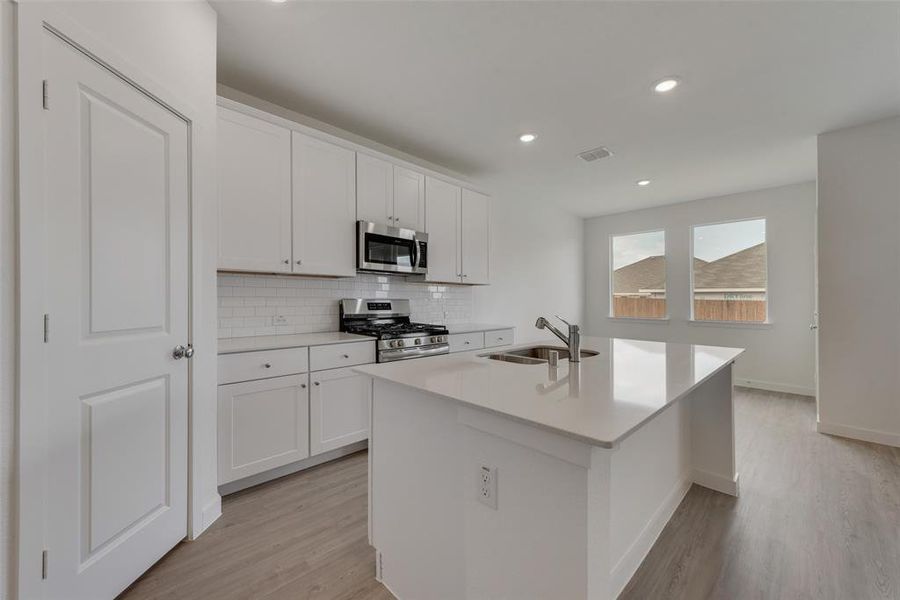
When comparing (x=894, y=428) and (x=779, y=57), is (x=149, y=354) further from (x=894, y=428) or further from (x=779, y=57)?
(x=894, y=428)

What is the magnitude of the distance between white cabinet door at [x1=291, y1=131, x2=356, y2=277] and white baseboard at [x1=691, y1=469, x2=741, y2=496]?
2.68 meters

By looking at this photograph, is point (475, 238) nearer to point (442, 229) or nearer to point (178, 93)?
point (442, 229)

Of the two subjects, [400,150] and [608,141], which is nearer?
[608,141]

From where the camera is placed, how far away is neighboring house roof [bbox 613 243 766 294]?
15.9ft

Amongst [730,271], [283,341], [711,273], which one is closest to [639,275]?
[711,273]

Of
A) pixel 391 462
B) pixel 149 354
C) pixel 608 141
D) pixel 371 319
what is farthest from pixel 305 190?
pixel 608 141

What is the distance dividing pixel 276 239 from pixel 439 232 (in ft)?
5.05

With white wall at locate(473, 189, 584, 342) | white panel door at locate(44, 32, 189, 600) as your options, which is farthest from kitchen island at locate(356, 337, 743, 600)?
white wall at locate(473, 189, 584, 342)

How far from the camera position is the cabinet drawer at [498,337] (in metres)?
3.75

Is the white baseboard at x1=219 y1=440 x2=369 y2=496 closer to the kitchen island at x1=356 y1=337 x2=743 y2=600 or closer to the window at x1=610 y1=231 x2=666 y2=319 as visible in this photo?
the kitchen island at x1=356 y1=337 x2=743 y2=600

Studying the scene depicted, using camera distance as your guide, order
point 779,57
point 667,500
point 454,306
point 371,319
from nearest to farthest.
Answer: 1. point 667,500
2. point 779,57
3. point 371,319
4. point 454,306

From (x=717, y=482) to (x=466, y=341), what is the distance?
6.69 ft

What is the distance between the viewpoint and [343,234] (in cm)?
284

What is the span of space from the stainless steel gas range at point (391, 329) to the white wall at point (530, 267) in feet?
4.13
